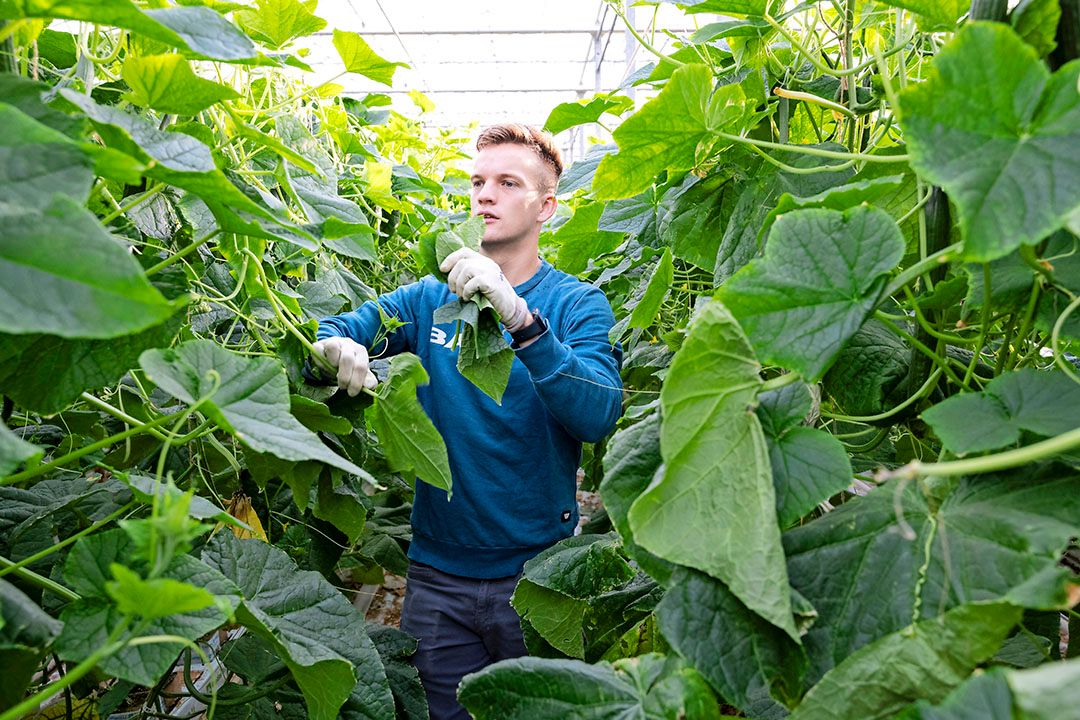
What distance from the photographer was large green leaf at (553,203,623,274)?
137 cm

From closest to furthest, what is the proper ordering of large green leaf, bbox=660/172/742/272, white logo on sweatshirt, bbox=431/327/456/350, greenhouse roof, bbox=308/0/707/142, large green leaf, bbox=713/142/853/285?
large green leaf, bbox=713/142/853/285 < large green leaf, bbox=660/172/742/272 < white logo on sweatshirt, bbox=431/327/456/350 < greenhouse roof, bbox=308/0/707/142

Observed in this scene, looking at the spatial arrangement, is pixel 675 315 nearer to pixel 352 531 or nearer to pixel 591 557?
pixel 591 557

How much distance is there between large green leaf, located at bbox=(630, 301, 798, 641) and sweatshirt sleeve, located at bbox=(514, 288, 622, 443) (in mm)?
632

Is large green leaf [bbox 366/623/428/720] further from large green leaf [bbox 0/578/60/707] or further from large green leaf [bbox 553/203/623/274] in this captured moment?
large green leaf [bbox 0/578/60/707]

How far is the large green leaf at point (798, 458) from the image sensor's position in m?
0.51

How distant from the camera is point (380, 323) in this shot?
1.44m

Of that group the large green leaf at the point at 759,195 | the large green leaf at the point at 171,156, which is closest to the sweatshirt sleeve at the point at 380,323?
the large green leaf at the point at 759,195

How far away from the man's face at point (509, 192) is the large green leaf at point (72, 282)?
1.27m

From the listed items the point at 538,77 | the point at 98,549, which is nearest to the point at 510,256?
the point at 98,549

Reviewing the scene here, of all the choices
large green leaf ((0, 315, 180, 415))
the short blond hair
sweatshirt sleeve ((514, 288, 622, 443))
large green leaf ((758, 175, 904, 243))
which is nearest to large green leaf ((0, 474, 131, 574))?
large green leaf ((0, 315, 180, 415))

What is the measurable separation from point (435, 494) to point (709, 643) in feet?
3.61

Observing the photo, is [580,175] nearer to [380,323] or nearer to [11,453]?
[380,323]

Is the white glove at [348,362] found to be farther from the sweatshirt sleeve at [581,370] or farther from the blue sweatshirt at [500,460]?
the blue sweatshirt at [500,460]

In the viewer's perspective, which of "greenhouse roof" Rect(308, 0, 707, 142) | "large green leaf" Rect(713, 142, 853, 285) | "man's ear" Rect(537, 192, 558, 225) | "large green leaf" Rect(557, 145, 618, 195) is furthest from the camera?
"greenhouse roof" Rect(308, 0, 707, 142)
